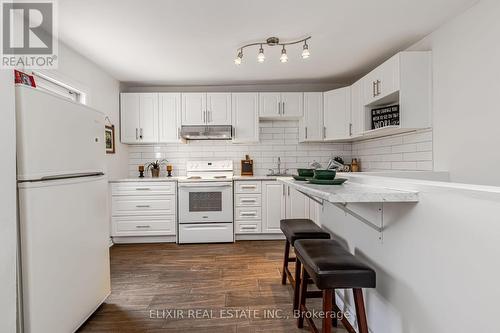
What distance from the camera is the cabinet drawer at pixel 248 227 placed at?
3683mm

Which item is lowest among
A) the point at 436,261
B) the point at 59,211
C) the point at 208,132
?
the point at 436,261

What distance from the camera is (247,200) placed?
A: 145 inches

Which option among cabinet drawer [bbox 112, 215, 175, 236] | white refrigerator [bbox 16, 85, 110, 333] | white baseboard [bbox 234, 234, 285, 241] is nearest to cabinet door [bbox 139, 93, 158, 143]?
cabinet drawer [bbox 112, 215, 175, 236]

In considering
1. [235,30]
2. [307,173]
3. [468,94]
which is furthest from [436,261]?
[235,30]

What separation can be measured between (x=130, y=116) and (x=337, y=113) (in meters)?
A: 3.24

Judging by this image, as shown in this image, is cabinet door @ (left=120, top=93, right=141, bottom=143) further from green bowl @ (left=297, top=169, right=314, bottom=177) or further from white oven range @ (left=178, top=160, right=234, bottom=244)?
green bowl @ (left=297, top=169, right=314, bottom=177)

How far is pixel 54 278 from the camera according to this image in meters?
1.50

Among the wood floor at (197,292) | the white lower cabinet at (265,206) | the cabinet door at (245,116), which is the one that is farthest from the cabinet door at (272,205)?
the cabinet door at (245,116)

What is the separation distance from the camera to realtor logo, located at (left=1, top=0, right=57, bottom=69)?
198 cm

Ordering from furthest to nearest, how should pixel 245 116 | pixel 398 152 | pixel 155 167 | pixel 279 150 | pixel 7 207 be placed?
pixel 279 150 < pixel 155 167 < pixel 245 116 < pixel 398 152 < pixel 7 207

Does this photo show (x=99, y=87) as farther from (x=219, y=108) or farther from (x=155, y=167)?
(x=219, y=108)

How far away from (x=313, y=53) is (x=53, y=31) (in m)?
2.74

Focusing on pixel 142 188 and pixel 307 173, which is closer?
pixel 307 173

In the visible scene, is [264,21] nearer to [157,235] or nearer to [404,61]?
[404,61]
